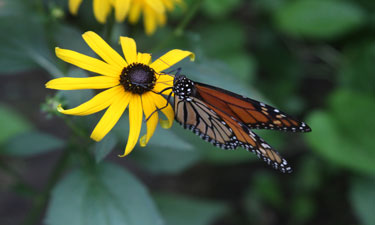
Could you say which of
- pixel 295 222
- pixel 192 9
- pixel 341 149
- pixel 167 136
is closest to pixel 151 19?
pixel 192 9

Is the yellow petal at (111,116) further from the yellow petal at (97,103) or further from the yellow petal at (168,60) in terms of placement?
the yellow petal at (168,60)

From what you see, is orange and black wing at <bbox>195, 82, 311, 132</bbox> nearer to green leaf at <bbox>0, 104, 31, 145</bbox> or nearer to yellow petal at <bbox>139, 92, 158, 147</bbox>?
yellow petal at <bbox>139, 92, 158, 147</bbox>

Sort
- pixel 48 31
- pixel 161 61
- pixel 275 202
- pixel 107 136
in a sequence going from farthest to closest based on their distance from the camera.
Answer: pixel 275 202 < pixel 48 31 < pixel 161 61 < pixel 107 136

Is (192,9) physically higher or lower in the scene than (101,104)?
higher

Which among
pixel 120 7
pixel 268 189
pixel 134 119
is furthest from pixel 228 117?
pixel 268 189

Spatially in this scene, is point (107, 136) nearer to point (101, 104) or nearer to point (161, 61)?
point (101, 104)

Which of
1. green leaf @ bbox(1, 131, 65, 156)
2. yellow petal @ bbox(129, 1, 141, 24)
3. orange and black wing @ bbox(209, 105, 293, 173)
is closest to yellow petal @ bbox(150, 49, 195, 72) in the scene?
orange and black wing @ bbox(209, 105, 293, 173)

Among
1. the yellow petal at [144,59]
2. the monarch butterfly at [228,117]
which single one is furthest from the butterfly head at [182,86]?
the yellow petal at [144,59]

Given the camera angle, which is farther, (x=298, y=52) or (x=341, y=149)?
(x=298, y=52)

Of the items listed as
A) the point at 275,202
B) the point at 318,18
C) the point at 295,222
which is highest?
the point at 318,18
